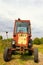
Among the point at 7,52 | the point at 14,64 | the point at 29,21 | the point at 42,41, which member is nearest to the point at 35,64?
the point at 14,64

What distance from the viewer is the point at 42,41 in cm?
8400

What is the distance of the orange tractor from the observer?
17688mm

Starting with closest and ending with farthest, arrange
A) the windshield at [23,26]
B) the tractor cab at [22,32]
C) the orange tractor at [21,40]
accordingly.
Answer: the orange tractor at [21,40] < the tractor cab at [22,32] < the windshield at [23,26]

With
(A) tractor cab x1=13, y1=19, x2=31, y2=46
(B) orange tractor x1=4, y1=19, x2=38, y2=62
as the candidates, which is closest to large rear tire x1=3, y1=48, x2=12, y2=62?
(B) orange tractor x1=4, y1=19, x2=38, y2=62

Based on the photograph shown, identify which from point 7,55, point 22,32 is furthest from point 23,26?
point 7,55

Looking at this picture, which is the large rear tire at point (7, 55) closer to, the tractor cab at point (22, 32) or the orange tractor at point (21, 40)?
the orange tractor at point (21, 40)

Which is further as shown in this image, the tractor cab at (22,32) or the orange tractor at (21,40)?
the tractor cab at (22,32)

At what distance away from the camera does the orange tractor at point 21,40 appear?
17688 mm

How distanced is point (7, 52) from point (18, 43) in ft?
4.86

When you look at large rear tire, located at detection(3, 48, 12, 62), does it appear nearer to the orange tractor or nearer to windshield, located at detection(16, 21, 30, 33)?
the orange tractor

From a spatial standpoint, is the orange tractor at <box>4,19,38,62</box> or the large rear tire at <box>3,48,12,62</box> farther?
the orange tractor at <box>4,19,38,62</box>

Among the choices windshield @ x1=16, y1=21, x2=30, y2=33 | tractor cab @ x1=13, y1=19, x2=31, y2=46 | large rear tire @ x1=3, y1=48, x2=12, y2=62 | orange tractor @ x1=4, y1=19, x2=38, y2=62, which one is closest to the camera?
large rear tire @ x1=3, y1=48, x2=12, y2=62

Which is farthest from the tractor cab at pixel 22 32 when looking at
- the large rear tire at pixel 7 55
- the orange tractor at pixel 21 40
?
the large rear tire at pixel 7 55

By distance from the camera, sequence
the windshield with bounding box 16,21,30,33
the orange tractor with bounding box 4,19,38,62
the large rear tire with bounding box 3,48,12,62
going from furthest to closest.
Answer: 1. the windshield with bounding box 16,21,30,33
2. the orange tractor with bounding box 4,19,38,62
3. the large rear tire with bounding box 3,48,12,62
